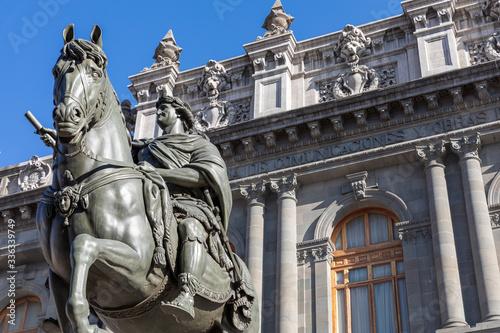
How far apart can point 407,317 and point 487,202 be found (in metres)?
3.35

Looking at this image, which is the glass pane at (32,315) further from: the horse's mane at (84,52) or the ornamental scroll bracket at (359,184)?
the horse's mane at (84,52)

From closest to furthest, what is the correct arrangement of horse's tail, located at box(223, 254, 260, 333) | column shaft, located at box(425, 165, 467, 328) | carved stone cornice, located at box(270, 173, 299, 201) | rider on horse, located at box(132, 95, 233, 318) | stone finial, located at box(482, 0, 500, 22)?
rider on horse, located at box(132, 95, 233, 318), horse's tail, located at box(223, 254, 260, 333), column shaft, located at box(425, 165, 467, 328), carved stone cornice, located at box(270, 173, 299, 201), stone finial, located at box(482, 0, 500, 22)

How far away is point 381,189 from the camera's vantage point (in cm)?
1836

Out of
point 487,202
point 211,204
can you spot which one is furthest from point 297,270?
point 211,204

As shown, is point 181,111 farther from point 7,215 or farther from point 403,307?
point 7,215

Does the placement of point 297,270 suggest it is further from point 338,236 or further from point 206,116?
point 206,116

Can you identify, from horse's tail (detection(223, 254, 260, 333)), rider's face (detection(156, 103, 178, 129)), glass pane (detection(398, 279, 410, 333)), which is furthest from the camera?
glass pane (detection(398, 279, 410, 333))

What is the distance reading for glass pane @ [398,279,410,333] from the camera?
16.3 metres

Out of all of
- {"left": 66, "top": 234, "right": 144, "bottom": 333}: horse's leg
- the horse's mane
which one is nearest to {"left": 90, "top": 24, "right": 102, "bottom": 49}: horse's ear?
the horse's mane

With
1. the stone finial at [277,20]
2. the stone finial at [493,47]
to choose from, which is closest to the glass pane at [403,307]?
the stone finial at [493,47]

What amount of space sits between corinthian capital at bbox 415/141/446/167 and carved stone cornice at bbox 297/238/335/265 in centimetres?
314

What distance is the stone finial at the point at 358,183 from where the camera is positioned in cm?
1838

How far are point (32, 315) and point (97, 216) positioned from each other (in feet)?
59.1

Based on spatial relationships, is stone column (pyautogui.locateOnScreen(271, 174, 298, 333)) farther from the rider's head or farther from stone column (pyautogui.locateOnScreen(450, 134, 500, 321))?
the rider's head
